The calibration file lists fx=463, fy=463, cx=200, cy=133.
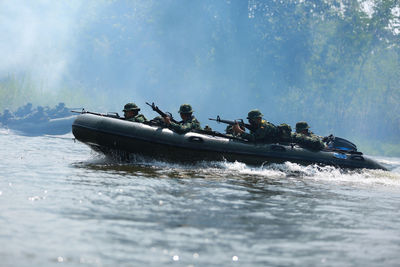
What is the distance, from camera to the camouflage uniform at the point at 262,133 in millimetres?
13203

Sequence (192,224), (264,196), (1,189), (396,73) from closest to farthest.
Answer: (192,224) → (1,189) → (264,196) → (396,73)

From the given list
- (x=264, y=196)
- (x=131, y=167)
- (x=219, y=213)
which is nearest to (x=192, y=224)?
(x=219, y=213)

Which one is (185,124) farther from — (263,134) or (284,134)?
(284,134)

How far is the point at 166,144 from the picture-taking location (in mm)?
12336

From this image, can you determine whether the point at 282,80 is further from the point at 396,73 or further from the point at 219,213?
the point at 219,213

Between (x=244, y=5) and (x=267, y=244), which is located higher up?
(x=244, y=5)

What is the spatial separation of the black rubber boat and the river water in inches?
61.5

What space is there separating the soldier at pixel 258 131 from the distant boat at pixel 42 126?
108 ft

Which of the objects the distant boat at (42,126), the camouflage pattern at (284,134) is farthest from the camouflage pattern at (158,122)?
the distant boat at (42,126)

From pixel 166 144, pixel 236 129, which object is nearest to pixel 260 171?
pixel 236 129

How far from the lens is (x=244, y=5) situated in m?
68.6

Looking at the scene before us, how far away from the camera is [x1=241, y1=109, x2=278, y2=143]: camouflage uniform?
13.2 meters

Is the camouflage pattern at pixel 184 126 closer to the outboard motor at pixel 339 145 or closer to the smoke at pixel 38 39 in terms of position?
the outboard motor at pixel 339 145

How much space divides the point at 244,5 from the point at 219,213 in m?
65.3
